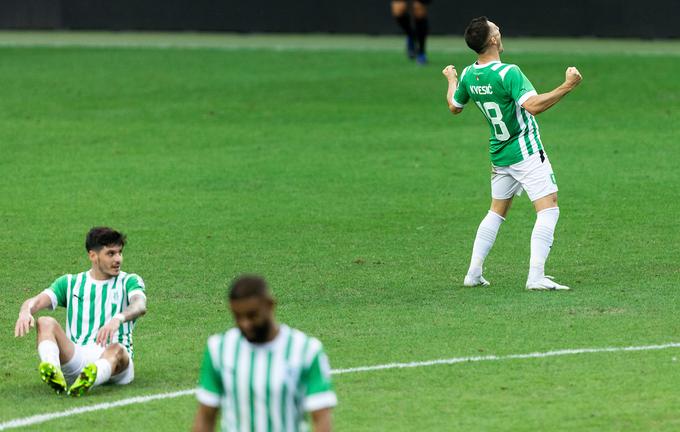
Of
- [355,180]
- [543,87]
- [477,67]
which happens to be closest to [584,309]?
[477,67]

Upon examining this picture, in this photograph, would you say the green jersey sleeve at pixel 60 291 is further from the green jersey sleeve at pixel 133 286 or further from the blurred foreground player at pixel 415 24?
the blurred foreground player at pixel 415 24

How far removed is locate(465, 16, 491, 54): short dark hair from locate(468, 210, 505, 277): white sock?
4.90 ft

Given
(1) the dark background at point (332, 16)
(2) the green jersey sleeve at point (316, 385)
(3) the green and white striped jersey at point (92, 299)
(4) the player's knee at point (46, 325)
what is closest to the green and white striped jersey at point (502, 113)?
(3) the green and white striped jersey at point (92, 299)

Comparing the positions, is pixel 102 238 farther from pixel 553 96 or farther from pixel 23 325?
pixel 553 96

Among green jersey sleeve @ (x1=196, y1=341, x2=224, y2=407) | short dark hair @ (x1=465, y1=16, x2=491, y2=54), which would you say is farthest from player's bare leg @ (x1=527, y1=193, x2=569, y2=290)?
green jersey sleeve @ (x1=196, y1=341, x2=224, y2=407)

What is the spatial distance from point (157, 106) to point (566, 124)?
24.7 ft

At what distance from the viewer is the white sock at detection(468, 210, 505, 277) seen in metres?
12.1

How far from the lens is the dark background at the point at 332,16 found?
113 ft

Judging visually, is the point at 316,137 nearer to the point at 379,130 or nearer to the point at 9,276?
the point at 379,130

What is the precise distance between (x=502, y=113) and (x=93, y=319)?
427 cm

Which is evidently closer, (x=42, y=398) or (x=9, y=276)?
(x=42, y=398)

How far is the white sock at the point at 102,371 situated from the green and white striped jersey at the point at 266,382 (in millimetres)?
2947

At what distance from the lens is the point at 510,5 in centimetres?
3481

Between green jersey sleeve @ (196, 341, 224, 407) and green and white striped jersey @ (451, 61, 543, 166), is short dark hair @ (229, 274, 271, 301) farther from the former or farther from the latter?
green and white striped jersey @ (451, 61, 543, 166)
